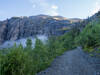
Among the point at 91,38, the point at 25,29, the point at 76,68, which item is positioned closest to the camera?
Result: the point at 76,68

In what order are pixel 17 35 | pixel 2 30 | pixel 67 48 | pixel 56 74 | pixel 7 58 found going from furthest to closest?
1. pixel 2 30
2. pixel 17 35
3. pixel 67 48
4. pixel 56 74
5. pixel 7 58

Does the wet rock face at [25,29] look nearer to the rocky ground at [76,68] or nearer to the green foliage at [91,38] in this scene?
the green foliage at [91,38]

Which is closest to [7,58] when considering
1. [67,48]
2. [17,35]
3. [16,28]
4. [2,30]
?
[67,48]

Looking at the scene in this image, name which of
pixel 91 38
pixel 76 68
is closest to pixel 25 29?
pixel 91 38

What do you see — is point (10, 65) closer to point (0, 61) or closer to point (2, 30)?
point (0, 61)

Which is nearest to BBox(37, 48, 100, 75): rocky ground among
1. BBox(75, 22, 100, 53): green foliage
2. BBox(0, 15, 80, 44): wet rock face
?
BBox(75, 22, 100, 53): green foliage

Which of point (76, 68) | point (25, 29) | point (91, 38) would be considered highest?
point (91, 38)

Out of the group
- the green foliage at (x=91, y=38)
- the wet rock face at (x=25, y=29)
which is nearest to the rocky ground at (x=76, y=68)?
the green foliage at (x=91, y=38)

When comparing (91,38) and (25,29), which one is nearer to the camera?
(91,38)

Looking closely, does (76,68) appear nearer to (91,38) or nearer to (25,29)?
(91,38)

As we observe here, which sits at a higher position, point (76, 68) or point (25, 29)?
point (76, 68)

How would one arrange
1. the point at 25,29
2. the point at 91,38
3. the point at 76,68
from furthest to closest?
the point at 25,29
the point at 91,38
the point at 76,68

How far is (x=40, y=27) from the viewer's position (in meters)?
93.8

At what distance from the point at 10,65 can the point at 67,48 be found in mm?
33173
